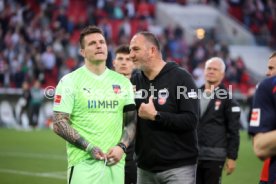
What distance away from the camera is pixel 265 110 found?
3465mm

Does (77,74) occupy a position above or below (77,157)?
above

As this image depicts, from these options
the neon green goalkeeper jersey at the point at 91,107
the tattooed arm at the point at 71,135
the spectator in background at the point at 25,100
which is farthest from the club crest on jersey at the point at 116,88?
the spectator in background at the point at 25,100

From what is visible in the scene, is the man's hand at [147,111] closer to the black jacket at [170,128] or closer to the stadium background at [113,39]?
the black jacket at [170,128]

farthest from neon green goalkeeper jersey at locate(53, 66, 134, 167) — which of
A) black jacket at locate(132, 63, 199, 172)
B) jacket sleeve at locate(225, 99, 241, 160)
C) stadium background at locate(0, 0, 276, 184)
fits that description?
stadium background at locate(0, 0, 276, 184)

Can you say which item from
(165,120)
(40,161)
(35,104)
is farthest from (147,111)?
(35,104)

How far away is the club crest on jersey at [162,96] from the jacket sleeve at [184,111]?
0.31ft

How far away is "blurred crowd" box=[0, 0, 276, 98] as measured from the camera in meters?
25.1

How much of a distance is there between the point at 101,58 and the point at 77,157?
0.89 meters

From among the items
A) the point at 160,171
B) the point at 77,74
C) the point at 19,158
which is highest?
the point at 77,74

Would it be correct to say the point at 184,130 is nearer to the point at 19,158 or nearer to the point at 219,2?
the point at 19,158

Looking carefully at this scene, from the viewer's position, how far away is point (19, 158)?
558 inches

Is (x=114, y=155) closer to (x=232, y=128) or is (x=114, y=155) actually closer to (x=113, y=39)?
(x=232, y=128)

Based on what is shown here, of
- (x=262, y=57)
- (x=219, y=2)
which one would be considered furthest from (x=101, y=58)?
(x=219, y=2)

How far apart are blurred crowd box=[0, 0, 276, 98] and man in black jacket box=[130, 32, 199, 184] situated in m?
17.3
